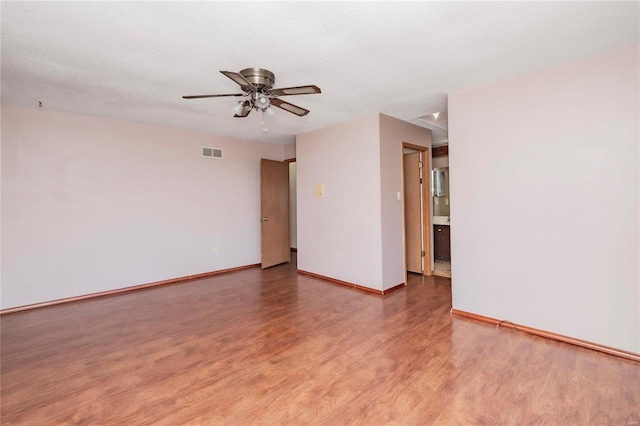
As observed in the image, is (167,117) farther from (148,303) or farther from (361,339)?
(361,339)

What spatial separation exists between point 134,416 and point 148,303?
233 cm

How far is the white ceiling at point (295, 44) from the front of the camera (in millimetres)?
1907

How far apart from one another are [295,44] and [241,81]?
0.52 meters

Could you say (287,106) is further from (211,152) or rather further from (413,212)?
(413,212)

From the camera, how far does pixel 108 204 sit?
4.27 metres

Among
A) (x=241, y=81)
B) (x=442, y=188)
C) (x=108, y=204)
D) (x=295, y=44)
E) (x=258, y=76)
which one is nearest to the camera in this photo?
(x=295, y=44)

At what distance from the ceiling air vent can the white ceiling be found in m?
1.73

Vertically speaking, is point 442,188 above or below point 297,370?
above

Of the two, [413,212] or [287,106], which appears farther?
[413,212]

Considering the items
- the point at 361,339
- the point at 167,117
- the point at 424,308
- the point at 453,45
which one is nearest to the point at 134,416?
the point at 361,339

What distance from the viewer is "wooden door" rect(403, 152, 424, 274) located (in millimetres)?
5078

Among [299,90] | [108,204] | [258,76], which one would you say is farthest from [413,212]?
[108,204]

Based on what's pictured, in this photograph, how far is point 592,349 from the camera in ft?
8.23

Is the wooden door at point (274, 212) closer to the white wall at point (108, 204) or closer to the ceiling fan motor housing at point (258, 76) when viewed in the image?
the white wall at point (108, 204)
